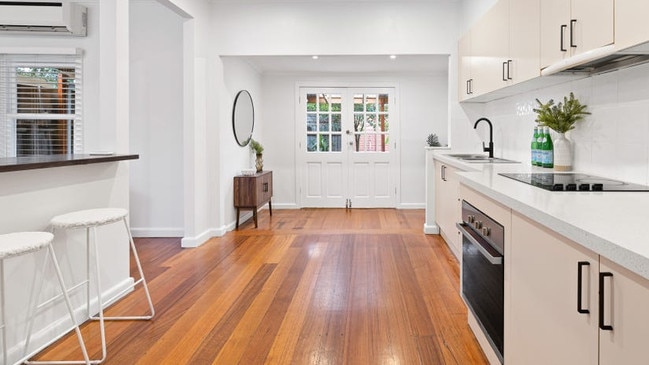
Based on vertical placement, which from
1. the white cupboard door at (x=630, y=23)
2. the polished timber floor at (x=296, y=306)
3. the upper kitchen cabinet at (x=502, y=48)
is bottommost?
the polished timber floor at (x=296, y=306)

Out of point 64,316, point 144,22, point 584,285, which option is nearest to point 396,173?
point 144,22

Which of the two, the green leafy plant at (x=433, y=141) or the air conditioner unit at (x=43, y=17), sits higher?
the air conditioner unit at (x=43, y=17)

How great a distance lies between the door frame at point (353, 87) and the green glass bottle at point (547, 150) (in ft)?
14.7

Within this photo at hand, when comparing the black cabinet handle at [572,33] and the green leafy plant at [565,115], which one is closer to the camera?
the black cabinet handle at [572,33]

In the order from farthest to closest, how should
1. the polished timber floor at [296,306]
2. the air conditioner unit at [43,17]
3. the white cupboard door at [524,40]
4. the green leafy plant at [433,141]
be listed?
1. the green leafy plant at [433,141]
2. the air conditioner unit at [43,17]
3. the white cupboard door at [524,40]
4. the polished timber floor at [296,306]

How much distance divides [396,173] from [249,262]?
3880mm

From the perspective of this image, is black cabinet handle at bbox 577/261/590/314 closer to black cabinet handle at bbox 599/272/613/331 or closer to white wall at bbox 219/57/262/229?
A: black cabinet handle at bbox 599/272/613/331

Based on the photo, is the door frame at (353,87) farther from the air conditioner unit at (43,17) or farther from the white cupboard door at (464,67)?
the air conditioner unit at (43,17)

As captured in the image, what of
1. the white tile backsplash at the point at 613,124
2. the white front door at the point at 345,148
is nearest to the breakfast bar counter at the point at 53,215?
the white tile backsplash at the point at 613,124

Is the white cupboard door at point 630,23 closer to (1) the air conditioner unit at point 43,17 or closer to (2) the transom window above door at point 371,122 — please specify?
(1) the air conditioner unit at point 43,17

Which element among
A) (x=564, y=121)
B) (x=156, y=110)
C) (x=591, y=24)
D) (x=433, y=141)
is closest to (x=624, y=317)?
(x=591, y=24)

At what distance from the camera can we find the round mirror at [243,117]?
226 inches

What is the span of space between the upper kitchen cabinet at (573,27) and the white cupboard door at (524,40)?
80 mm

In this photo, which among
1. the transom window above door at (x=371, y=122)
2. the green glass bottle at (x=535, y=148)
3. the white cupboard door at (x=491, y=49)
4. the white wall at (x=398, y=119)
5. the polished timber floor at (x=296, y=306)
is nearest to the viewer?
the polished timber floor at (x=296, y=306)
